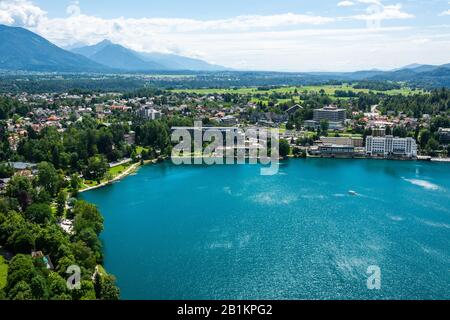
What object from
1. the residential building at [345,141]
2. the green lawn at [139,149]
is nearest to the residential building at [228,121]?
the residential building at [345,141]

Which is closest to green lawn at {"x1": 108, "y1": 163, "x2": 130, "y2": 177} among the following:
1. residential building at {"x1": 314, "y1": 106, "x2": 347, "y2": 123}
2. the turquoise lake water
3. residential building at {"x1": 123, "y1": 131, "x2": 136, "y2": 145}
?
the turquoise lake water

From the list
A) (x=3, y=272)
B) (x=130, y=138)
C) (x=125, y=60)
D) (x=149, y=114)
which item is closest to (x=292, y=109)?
(x=149, y=114)

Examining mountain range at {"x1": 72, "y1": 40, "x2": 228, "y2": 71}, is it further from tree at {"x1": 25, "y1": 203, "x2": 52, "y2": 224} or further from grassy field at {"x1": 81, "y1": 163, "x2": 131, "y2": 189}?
tree at {"x1": 25, "y1": 203, "x2": 52, "y2": 224}

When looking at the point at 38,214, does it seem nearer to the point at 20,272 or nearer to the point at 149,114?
the point at 20,272

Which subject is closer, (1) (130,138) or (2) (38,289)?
(2) (38,289)

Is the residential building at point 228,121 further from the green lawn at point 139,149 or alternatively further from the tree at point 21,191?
the tree at point 21,191
